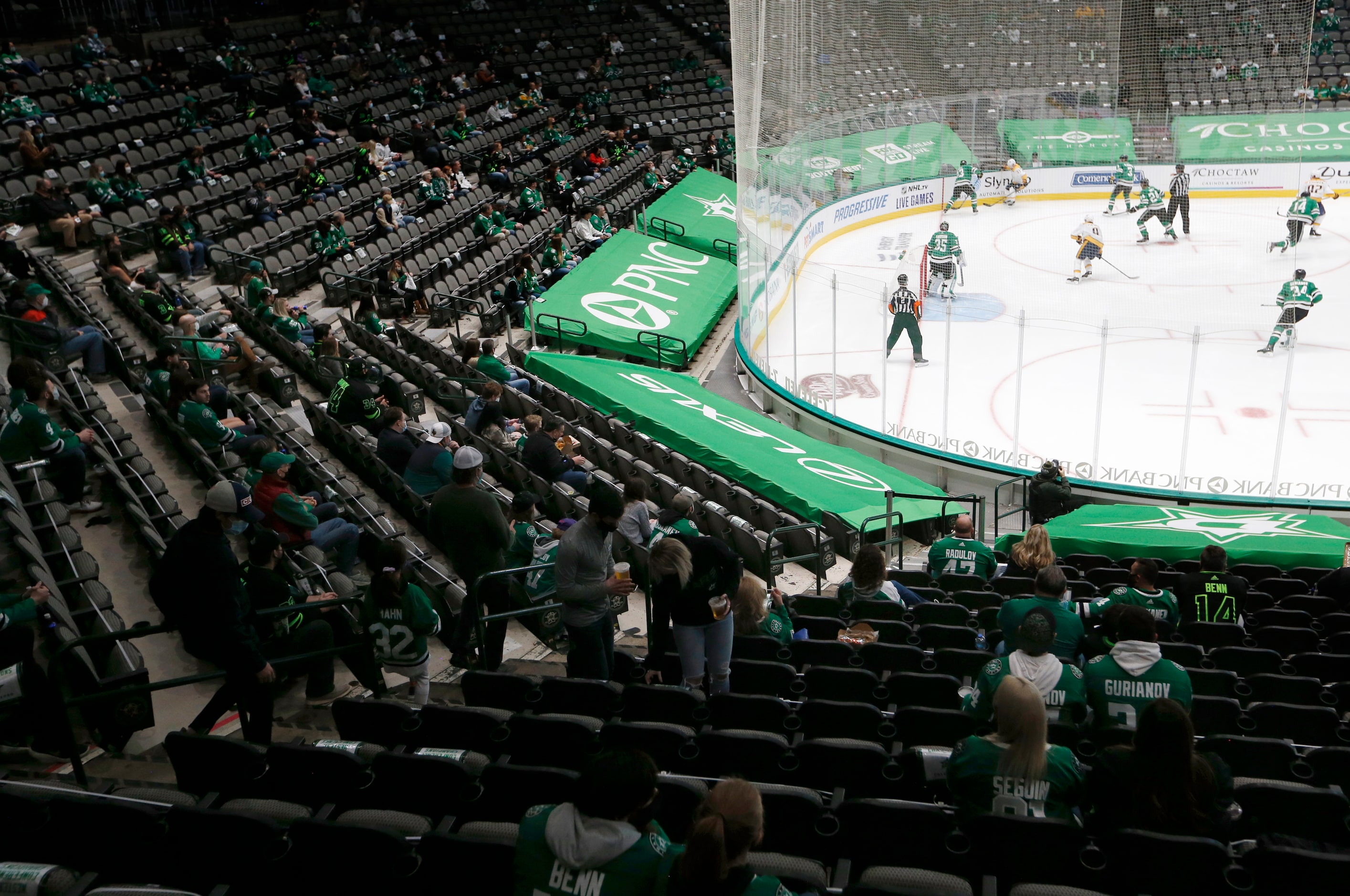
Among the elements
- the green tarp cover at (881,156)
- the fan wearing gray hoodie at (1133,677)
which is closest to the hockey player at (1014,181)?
the green tarp cover at (881,156)

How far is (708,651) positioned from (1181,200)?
20591 millimetres

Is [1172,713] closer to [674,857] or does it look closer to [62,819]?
[674,857]

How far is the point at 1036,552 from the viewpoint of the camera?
740cm

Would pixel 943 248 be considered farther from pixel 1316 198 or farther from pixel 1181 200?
pixel 1316 198

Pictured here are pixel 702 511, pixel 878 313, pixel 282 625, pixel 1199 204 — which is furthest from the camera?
pixel 1199 204

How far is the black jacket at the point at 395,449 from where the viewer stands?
30.2 ft

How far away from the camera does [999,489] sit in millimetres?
12961

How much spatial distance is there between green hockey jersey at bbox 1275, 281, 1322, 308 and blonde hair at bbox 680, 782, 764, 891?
15022 millimetres

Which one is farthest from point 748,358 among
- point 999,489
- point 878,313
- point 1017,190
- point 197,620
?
point 197,620

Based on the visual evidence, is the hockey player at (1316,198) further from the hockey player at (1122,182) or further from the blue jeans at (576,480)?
the blue jeans at (576,480)

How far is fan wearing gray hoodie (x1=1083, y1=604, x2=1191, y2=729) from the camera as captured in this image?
449 cm

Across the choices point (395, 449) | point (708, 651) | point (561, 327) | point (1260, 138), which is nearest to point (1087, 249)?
point (561, 327)

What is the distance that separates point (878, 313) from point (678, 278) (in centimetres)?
575

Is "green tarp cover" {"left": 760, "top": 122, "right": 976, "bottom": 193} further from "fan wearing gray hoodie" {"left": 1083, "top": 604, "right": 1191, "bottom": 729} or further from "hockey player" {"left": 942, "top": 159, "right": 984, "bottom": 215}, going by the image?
"fan wearing gray hoodie" {"left": 1083, "top": 604, "right": 1191, "bottom": 729}
